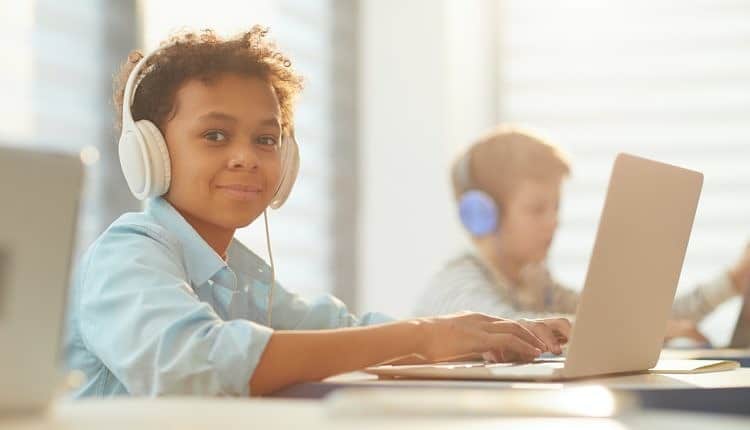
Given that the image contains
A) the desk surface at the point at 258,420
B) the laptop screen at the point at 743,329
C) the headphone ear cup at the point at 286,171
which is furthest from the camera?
the laptop screen at the point at 743,329

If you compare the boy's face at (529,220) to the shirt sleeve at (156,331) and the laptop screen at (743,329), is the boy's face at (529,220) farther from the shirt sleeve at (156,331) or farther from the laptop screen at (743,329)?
the shirt sleeve at (156,331)

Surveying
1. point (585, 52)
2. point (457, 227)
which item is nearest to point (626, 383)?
point (457, 227)

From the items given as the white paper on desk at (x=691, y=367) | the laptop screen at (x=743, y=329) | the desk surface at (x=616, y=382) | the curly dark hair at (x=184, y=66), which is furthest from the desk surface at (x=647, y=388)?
the laptop screen at (x=743, y=329)

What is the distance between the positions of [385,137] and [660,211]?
244 cm

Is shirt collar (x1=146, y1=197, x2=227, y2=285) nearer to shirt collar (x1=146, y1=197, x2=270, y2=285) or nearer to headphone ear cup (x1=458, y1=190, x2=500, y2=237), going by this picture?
shirt collar (x1=146, y1=197, x2=270, y2=285)

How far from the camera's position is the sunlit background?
3486 millimetres

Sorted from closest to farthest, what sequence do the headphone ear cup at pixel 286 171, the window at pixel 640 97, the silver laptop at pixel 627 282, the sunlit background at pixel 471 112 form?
1. the silver laptop at pixel 627 282
2. the headphone ear cup at pixel 286 171
3. the sunlit background at pixel 471 112
4. the window at pixel 640 97

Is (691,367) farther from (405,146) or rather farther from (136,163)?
(405,146)

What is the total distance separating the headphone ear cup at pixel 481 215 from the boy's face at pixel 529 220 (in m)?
0.02

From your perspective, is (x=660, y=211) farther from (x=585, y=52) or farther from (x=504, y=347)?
(x=585, y=52)

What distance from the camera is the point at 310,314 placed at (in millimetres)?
1509

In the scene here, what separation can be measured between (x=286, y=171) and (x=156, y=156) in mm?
189

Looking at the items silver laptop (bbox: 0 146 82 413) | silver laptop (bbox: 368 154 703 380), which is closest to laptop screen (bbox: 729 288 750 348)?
silver laptop (bbox: 368 154 703 380)

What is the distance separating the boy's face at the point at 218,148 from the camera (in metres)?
1.30
